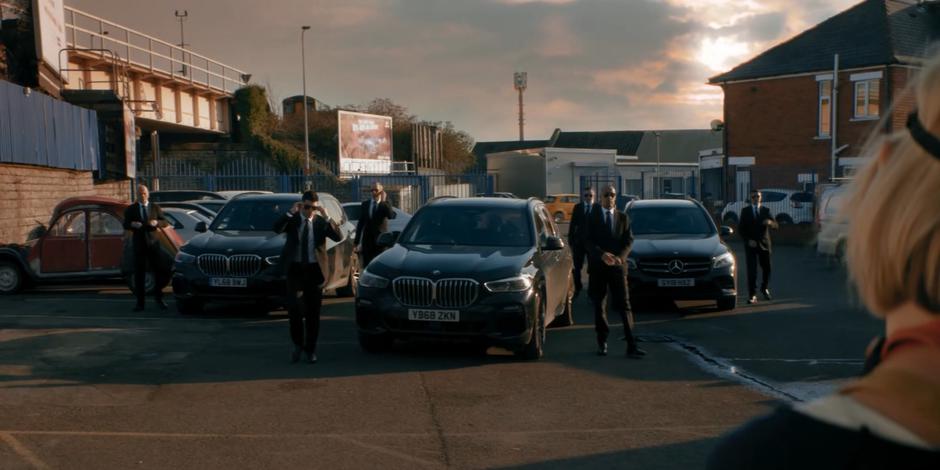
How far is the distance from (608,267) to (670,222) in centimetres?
604

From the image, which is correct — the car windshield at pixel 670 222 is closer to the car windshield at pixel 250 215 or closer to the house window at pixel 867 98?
the car windshield at pixel 250 215

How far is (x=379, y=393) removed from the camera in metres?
8.70

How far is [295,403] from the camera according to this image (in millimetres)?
8297

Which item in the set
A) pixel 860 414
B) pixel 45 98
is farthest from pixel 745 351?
pixel 45 98

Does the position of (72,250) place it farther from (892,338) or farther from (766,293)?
(892,338)

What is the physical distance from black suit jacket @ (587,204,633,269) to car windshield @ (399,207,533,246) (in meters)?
0.96

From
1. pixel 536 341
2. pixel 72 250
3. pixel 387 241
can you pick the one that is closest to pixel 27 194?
pixel 72 250

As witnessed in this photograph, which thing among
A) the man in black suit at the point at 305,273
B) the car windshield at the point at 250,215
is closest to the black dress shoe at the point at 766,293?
the car windshield at the point at 250,215

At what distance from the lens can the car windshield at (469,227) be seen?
1170 centimetres

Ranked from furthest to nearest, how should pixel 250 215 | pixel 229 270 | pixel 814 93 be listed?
pixel 814 93 < pixel 250 215 < pixel 229 270

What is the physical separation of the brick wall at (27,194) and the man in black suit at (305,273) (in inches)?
532

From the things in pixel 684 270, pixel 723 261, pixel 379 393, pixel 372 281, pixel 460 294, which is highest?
pixel 372 281

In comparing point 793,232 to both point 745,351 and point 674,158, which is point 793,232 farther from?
point 674,158

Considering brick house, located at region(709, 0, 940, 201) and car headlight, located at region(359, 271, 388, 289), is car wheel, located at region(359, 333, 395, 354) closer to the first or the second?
car headlight, located at region(359, 271, 388, 289)
